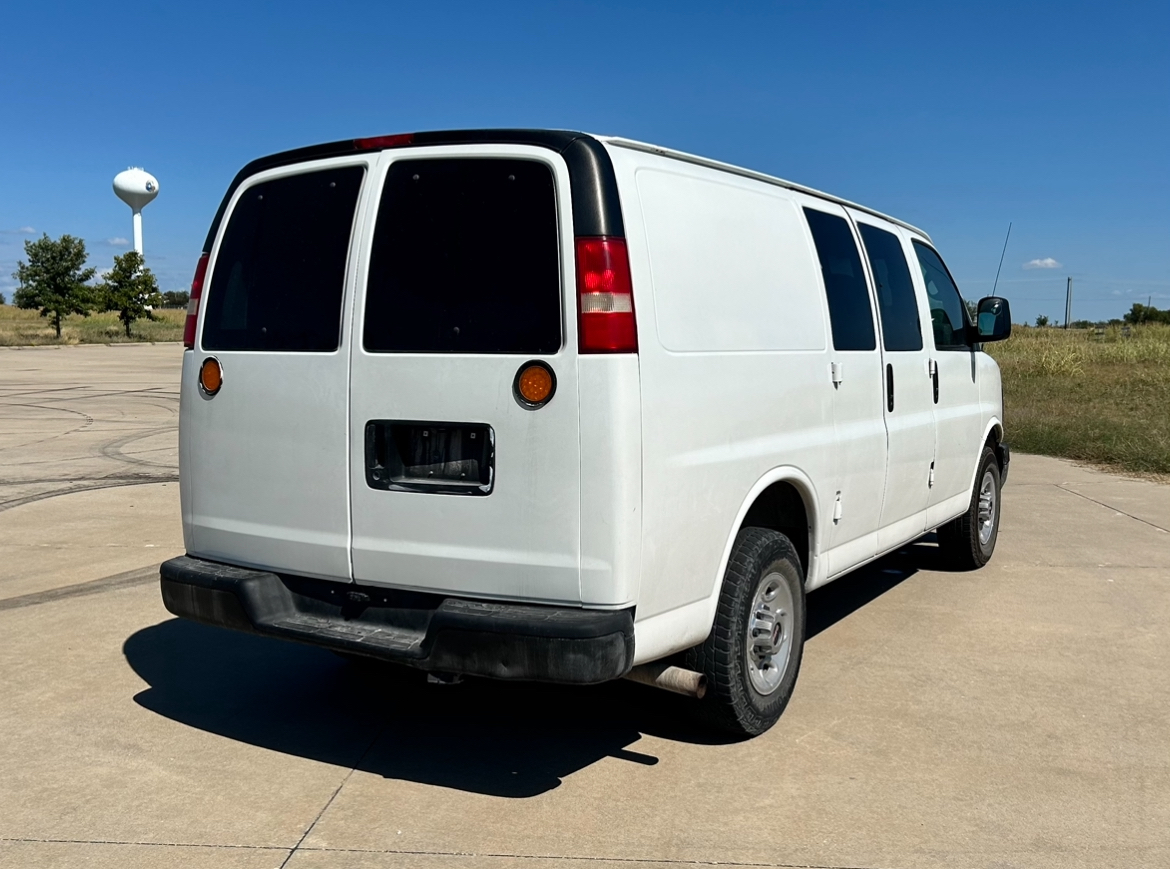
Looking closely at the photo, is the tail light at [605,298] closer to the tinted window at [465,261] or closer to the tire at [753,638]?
the tinted window at [465,261]

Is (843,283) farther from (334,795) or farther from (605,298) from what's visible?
(334,795)

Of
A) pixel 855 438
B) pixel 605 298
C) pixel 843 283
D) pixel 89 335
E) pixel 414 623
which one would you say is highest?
pixel 89 335

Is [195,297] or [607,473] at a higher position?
[195,297]

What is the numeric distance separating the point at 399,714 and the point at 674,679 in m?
1.35

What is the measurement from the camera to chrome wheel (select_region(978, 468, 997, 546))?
24.7 feet

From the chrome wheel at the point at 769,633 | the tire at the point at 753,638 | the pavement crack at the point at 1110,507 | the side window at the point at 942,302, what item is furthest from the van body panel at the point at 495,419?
the pavement crack at the point at 1110,507

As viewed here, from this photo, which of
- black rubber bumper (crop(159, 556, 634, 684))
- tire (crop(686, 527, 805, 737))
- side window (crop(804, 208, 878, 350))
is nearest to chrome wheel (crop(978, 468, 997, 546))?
side window (crop(804, 208, 878, 350))

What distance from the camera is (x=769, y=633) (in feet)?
14.8

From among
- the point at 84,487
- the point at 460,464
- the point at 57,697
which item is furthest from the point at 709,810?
the point at 84,487

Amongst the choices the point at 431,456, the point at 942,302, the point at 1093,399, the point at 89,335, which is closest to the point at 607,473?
the point at 431,456

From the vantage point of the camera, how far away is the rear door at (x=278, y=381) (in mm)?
4039

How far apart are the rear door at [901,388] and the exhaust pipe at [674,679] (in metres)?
1.86

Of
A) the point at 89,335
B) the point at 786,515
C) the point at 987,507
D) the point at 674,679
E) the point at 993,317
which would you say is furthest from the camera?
the point at 89,335

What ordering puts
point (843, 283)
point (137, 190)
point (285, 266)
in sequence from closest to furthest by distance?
point (285, 266) → point (843, 283) → point (137, 190)
